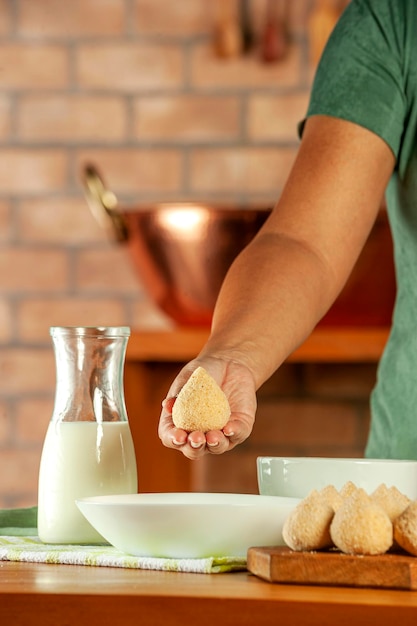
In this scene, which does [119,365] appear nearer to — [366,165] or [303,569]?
[303,569]

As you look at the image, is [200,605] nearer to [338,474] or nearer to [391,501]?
[391,501]

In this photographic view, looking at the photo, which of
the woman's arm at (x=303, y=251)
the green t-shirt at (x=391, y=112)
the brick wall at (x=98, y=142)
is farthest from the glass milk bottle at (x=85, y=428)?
the brick wall at (x=98, y=142)

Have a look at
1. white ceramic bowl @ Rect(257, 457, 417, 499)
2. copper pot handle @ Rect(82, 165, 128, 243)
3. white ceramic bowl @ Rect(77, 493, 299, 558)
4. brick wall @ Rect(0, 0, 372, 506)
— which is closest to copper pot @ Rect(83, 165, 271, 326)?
copper pot handle @ Rect(82, 165, 128, 243)

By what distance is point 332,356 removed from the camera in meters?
1.83

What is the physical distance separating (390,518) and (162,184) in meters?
1.63

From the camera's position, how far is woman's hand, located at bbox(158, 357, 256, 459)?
86 cm

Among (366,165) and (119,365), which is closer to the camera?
(119,365)

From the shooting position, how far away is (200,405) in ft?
2.78

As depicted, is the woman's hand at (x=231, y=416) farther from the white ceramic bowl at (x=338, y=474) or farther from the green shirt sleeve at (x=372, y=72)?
the green shirt sleeve at (x=372, y=72)

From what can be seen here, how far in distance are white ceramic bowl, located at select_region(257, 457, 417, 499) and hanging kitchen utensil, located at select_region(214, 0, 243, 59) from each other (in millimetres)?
1452

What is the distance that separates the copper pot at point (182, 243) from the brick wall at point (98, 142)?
39 cm

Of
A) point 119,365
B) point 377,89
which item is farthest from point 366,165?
point 119,365

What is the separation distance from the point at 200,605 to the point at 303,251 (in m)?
0.65

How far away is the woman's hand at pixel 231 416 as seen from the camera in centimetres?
86
